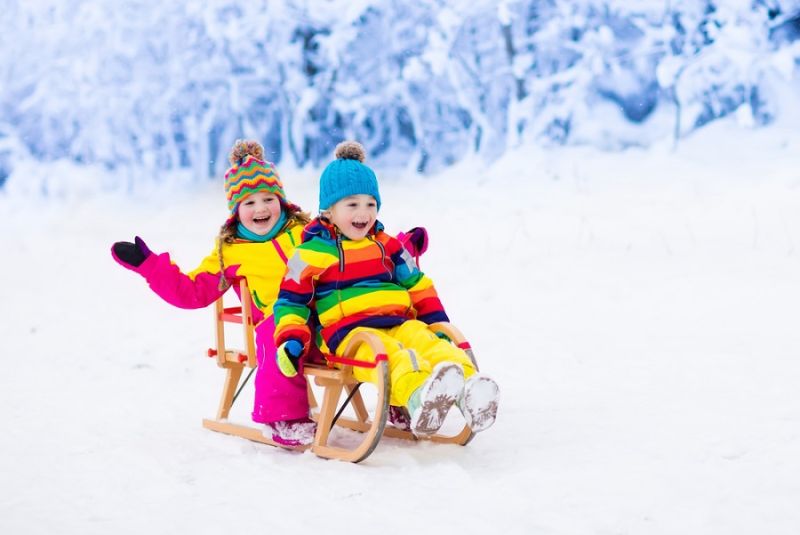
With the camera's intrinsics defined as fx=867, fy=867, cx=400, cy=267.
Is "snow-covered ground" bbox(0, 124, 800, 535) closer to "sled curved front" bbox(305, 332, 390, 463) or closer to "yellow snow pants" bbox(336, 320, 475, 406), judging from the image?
"sled curved front" bbox(305, 332, 390, 463)

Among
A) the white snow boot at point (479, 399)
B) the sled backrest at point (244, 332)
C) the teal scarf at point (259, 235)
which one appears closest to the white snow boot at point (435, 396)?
the white snow boot at point (479, 399)

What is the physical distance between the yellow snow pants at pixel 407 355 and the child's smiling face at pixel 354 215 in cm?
31

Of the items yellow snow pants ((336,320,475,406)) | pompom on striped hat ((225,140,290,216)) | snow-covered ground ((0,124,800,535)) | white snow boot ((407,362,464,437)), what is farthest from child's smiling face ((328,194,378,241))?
snow-covered ground ((0,124,800,535))

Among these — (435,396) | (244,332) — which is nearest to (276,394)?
(244,332)

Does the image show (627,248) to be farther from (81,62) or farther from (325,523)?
(81,62)

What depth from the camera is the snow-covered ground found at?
84.4 inches

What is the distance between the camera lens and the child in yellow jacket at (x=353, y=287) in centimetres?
260

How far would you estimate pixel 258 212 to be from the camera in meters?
3.10

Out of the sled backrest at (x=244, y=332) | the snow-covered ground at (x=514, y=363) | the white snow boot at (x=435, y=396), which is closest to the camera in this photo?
the snow-covered ground at (x=514, y=363)

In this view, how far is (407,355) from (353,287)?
1.15ft

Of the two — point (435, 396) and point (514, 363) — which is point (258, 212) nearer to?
point (435, 396)

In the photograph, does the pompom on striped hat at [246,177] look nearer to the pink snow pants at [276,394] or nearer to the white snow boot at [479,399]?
the pink snow pants at [276,394]

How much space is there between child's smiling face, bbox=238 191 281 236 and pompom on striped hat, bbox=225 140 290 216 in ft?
0.07

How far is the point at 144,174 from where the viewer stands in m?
8.72
